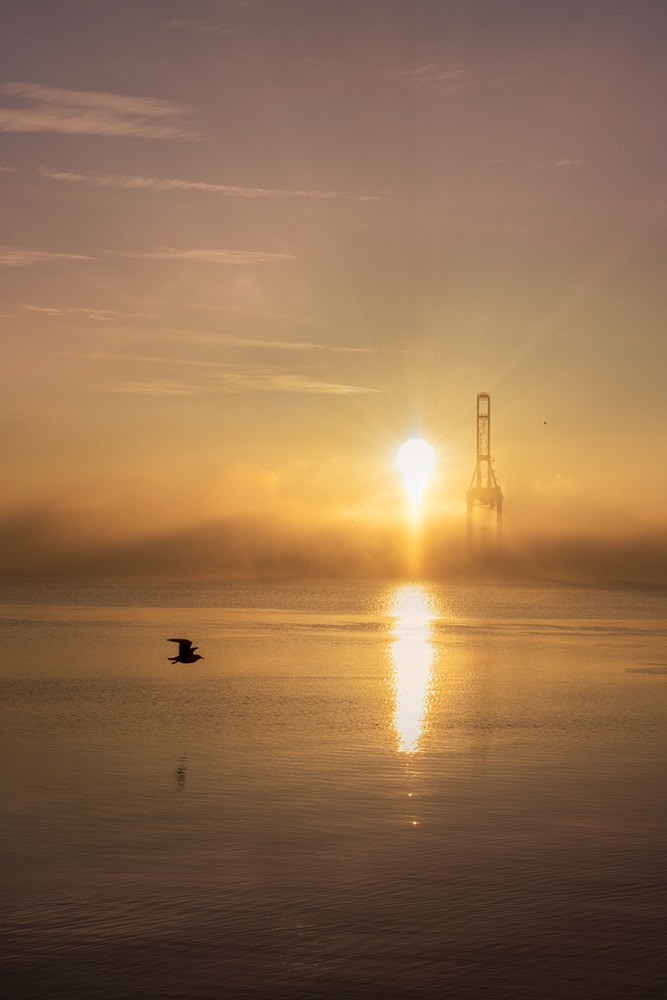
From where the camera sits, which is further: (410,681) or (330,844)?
(410,681)

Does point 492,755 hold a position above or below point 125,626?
below

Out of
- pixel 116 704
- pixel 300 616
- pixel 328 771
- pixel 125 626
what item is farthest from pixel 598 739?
pixel 300 616

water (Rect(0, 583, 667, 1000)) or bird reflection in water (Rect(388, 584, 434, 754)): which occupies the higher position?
bird reflection in water (Rect(388, 584, 434, 754))

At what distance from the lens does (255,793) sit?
36250 millimetres

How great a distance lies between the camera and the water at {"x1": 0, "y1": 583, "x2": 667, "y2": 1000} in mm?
21031

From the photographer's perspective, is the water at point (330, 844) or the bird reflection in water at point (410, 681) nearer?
the water at point (330, 844)

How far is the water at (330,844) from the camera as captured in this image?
21031 mm

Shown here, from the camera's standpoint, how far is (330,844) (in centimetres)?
2966

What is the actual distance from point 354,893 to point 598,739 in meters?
27.1

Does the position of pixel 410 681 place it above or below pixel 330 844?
above

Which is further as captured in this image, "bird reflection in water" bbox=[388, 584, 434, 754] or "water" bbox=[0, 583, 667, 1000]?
"bird reflection in water" bbox=[388, 584, 434, 754]

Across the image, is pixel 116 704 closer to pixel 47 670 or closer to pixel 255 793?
pixel 47 670

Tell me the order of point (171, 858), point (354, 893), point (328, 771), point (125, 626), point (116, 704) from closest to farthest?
point (354, 893)
point (171, 858)
point (328, 771)
point (116, 704)
point (125, 626)

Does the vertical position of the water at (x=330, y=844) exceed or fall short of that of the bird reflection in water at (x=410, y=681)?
it falls short
